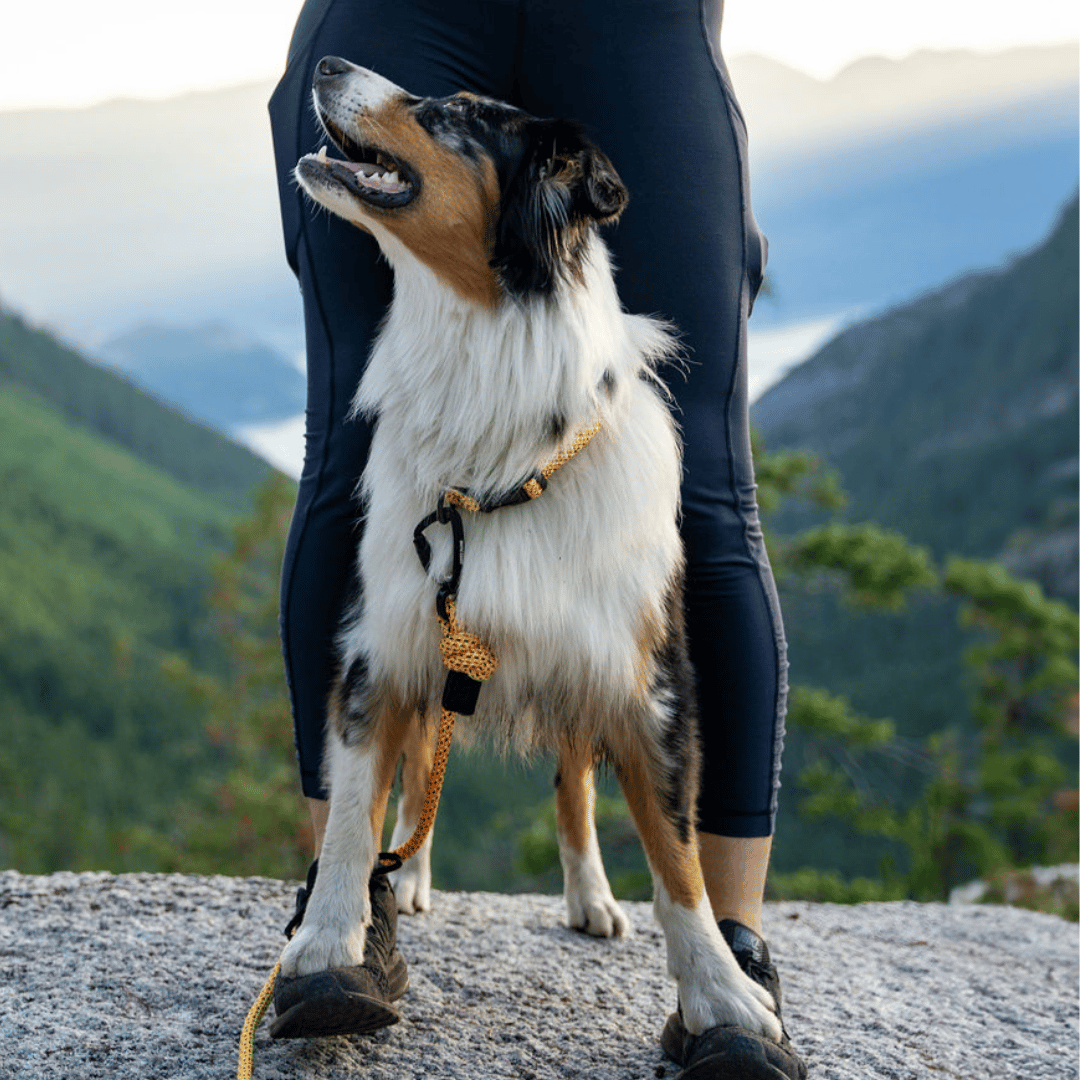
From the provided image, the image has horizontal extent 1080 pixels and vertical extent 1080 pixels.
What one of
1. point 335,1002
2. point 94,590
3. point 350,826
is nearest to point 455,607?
point 350,826

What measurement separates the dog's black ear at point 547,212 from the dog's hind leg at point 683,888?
33.1 inches

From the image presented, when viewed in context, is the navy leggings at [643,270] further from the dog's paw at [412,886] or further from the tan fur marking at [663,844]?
the dog's paw at [412,886]

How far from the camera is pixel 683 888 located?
A: 6.88 feet

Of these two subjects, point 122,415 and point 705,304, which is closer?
point 705,304

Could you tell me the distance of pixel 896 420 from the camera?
46094 millimetres

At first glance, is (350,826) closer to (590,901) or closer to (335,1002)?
(335,1002)

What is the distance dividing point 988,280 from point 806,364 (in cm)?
1395

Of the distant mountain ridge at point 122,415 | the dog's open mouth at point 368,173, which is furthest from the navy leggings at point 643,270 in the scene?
the distant mountain ridge at point 122,415

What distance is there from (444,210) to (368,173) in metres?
0.16

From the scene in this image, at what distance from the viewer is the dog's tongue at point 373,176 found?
2121mm

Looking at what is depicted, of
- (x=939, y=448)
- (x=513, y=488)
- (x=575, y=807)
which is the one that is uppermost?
(x=939, y=448)

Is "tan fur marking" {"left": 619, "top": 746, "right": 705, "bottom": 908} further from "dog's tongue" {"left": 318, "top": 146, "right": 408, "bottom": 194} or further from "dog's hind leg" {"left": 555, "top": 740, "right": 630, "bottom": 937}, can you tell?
"dog's tongue" {"left": 318, "top": 146, "right": 408, "bottom": 194}

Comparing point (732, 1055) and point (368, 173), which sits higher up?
point (368, 173)

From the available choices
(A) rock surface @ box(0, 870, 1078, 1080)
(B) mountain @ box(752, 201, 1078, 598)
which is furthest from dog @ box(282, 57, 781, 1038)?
(B) mountain @ box(752, 201, 1078, 598)
